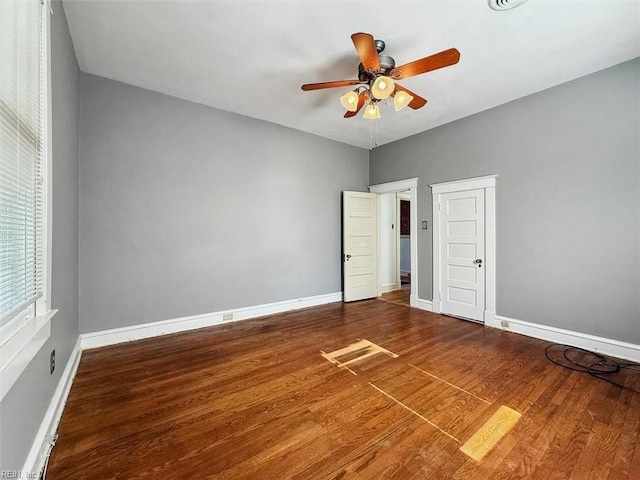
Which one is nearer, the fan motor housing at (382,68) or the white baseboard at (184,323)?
the fan motor housing at (382,68)

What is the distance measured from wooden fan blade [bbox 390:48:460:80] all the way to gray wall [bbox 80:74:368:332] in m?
2.58

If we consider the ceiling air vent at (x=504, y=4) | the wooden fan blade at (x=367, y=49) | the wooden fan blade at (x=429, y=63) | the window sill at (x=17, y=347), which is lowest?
the window sill at (x=17, y=347)

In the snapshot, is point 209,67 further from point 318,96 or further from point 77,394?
Result: point 77,394

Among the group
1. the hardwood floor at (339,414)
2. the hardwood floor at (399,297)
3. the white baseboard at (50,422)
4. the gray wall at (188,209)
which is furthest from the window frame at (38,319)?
the hardwood floor at (399,297)

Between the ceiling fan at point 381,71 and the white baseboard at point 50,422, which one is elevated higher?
the ceiling fan at point 381,71

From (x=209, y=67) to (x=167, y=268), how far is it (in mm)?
2440

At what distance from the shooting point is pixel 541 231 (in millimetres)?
3379

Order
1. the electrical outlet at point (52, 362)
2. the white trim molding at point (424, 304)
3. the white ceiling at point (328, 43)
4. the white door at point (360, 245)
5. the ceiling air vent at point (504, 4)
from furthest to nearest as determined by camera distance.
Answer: the white door at point (360, 245) → the white trim molding at point (424, 304) → the white ceiling at point (328, 43) → the ceiling air vent at point (504, 4) → the electrical outlet at point (52, 362)

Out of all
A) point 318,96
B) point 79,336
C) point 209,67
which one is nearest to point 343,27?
point 318,96

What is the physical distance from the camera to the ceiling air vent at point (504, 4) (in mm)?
2051

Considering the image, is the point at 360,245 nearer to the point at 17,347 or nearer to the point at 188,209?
the point at 188,209

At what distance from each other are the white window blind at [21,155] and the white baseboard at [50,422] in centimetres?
75

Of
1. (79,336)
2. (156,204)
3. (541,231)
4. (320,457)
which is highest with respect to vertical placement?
(156,204)

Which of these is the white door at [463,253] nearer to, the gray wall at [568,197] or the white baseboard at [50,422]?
the gray wall at [568,197]
